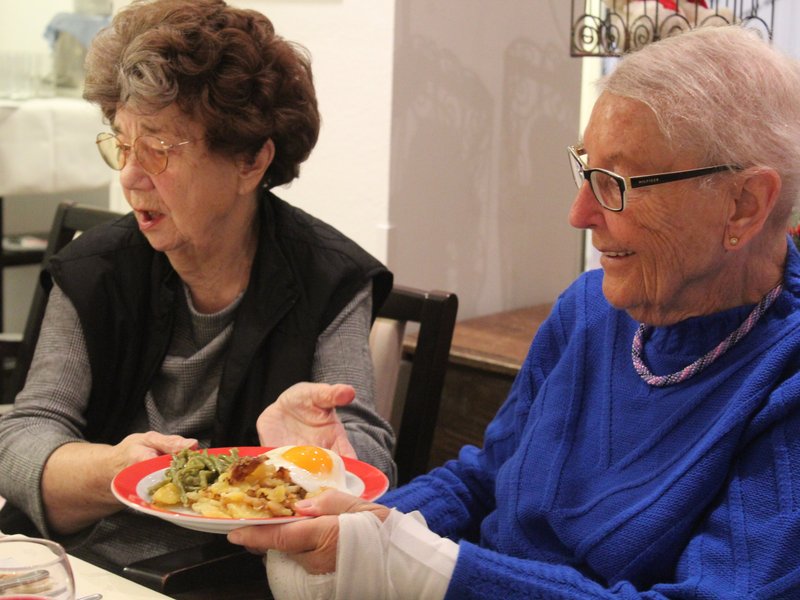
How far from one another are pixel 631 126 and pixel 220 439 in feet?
2.89

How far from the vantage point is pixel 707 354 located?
1.37 m

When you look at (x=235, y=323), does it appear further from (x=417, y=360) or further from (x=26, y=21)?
(x=26, y=21)

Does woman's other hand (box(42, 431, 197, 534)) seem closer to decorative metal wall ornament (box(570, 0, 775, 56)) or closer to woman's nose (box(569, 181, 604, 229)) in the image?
woman's nose (box(569, 181, 604, 229))

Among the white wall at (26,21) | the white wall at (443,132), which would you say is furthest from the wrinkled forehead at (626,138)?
the white wall at (26,21)

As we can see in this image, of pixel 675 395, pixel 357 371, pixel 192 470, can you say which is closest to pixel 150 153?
pixel 357 371

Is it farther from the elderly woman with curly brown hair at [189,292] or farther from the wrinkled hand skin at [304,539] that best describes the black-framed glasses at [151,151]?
the wrinkled hand skin at [304,539]

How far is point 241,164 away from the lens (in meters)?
1.85

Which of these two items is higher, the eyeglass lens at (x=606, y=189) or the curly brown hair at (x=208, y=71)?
the curly brown hair at (x=208, y=71)

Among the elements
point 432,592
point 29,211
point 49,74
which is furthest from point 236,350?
point 29,211

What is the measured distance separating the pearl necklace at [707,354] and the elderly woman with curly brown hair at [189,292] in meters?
0.48

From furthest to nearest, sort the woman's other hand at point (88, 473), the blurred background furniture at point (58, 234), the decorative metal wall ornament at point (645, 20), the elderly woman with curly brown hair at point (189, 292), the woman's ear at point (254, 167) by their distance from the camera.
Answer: the decorative metal wall ornament at point (645, 20), the blurred background furniture at point (58, 234), the woman's ear at point (254, 167), the elderly woman with curly brown hair at point (189, 292), the woman's other hand at point (88, 473)

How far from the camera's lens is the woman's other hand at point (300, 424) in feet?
5.44

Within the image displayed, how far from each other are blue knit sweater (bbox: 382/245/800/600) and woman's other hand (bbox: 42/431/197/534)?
36 cm

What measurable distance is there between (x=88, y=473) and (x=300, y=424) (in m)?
0.32
